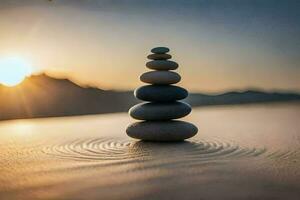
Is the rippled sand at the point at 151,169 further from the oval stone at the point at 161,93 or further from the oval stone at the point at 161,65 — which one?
the oval stone at the point at 161,65

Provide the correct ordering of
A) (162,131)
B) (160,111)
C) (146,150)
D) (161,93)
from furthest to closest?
(161,93) < (160,111) < (162,131) < (146,150)

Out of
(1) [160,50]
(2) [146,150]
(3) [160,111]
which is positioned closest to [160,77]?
(1) [160,50]

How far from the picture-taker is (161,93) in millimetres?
9109

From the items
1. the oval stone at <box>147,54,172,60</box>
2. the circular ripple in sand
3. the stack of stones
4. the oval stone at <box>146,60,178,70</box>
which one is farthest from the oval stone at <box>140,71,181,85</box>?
the circular ripple in sand

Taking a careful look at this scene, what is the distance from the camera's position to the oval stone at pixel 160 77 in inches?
362

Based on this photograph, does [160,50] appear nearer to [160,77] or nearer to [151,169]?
[160,77]

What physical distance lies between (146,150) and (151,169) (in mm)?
1770

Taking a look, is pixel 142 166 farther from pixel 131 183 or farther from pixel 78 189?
pixel 78 189

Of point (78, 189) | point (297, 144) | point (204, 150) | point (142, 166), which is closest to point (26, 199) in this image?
point (78, 189)

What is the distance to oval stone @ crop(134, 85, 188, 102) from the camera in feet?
29.9

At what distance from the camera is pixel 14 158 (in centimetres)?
791

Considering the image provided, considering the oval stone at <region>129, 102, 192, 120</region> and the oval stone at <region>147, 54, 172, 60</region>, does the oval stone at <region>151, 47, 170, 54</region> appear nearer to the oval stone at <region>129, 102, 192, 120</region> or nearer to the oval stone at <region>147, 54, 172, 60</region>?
the oval stone at <region>147, 54, 172, 60</region>

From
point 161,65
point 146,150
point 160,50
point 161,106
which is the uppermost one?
point 160,50

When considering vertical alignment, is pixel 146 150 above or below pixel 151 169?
above
